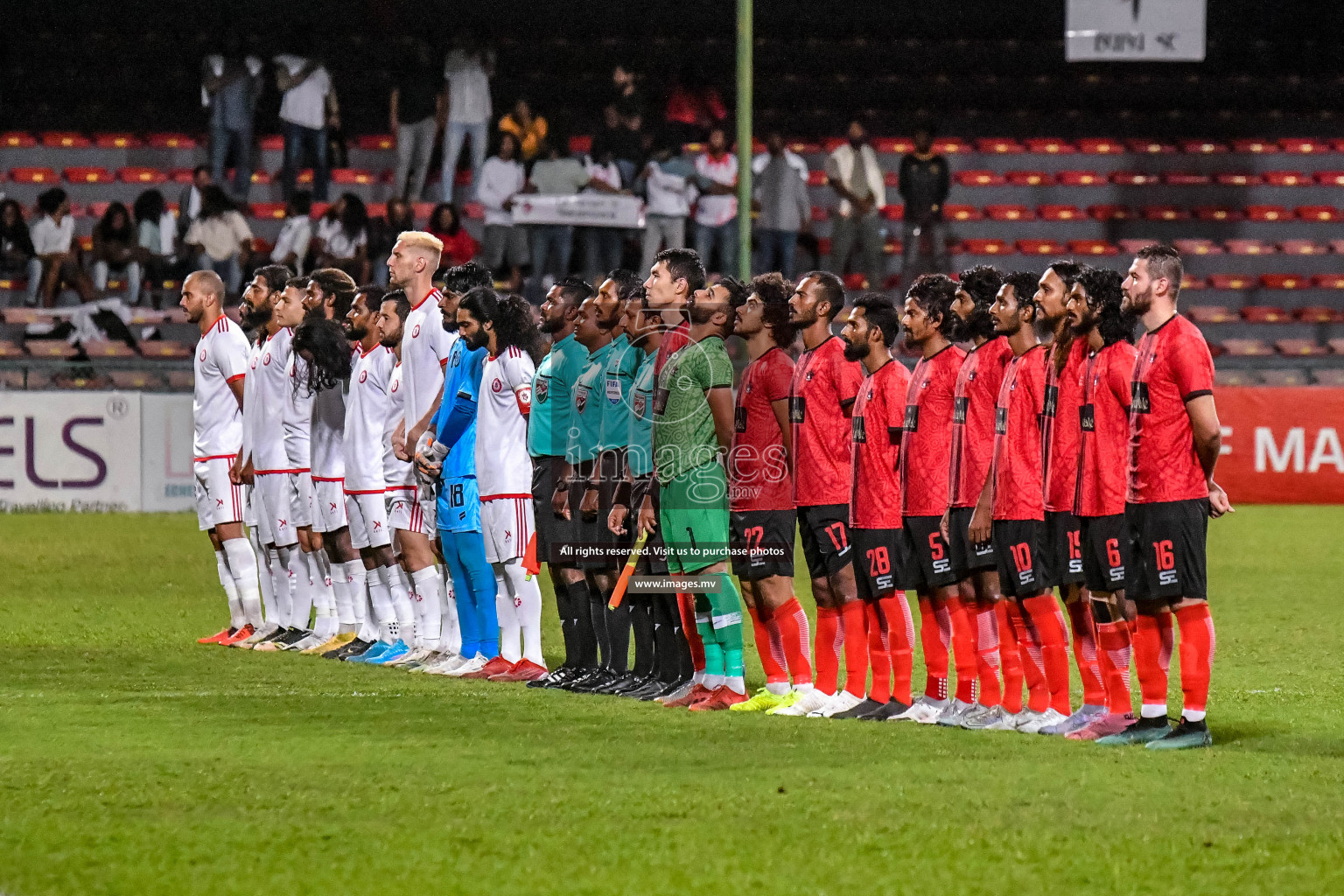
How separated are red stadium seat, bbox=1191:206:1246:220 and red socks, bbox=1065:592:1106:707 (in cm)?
1916

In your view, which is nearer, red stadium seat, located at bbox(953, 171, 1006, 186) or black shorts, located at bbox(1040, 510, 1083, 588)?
black shorts, located at bbox(1040, 510, 1083, 588)

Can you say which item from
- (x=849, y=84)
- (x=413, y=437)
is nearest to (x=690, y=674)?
(x=413, y=437)

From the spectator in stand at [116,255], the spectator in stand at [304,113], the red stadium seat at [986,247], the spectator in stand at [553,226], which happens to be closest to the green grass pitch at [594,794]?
the spectator in stand at [553,226]

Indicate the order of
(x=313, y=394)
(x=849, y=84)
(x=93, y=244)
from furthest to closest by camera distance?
(x=849, y=84) → (x=93, y=244) → (x=313, y=394)

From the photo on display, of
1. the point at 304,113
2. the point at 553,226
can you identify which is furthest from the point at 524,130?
the point at 304,113

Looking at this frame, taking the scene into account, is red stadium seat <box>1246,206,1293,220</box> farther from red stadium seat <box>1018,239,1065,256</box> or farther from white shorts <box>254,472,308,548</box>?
white shorts <box>254,472,308,548</box>

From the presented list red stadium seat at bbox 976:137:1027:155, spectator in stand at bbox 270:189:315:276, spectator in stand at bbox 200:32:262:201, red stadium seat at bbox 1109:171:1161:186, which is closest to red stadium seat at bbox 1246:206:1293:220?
red stadium seat at bbox 1109:171:1161:186

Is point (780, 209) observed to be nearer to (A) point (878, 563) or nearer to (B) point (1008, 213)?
(B) point (1008, 213)

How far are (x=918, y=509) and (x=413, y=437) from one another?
3385 mm

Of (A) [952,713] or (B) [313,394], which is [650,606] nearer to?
(A) [952,713]

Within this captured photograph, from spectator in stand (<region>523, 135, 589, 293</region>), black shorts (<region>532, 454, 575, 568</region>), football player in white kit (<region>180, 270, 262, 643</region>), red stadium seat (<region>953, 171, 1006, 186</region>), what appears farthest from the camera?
red stadium seat (<region>953, 171, 1006, 186</region>)

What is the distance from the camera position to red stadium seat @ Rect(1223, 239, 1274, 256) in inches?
1024

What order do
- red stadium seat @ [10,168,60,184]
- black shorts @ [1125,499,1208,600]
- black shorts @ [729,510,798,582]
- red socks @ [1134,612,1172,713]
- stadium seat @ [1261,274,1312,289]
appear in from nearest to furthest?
black shorts @ [1125,499,1208,600] → red socks @ [1134,612,1172,713] → black shorts @ [729,510,798,582] → red stadium seat @ [10,168,60,184] → stadium seat @ [1261,274,1312,289]

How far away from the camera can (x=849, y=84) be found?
28.3 meters
